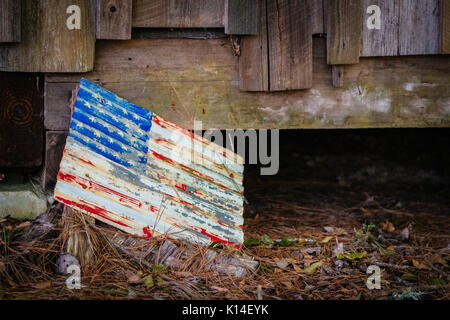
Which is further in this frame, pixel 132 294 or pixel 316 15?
pixel 316 15

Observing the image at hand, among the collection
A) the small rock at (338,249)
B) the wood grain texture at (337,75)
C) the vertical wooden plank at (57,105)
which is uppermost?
the wood grain texture at (337,75)

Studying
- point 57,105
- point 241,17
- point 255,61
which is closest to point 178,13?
point 241,17

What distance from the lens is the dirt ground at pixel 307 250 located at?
2.33 metres

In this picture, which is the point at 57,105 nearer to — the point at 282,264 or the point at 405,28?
the point at 282,264

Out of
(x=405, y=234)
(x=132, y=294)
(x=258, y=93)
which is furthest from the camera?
(x=405, y=234)

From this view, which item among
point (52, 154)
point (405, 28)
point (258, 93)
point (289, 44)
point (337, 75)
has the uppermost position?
point (405, 28)

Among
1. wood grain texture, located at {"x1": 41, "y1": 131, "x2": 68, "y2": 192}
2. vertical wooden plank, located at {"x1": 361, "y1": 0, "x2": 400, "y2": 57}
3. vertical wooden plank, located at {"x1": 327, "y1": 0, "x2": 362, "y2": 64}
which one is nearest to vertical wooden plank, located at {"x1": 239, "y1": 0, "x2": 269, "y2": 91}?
vertical wooden plank, located at {"x1": 327, "y1": 0, "x2": 362, "y2": 64}

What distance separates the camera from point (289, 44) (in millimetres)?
2811

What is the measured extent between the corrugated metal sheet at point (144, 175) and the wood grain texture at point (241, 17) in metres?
0.76

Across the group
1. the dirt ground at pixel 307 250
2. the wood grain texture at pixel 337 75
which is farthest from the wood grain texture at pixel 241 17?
the dirt ground at pixel 307 250

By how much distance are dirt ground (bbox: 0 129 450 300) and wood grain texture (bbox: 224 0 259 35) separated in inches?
56.2

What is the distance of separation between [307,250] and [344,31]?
1496mm

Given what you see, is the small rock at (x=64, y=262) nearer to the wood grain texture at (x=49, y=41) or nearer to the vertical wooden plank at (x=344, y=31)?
the wood grain texture at (x=49, y=41)
